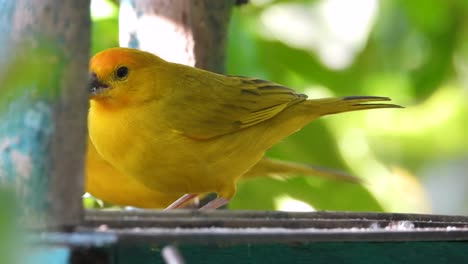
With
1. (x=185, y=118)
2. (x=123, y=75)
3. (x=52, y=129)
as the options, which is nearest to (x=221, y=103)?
(x=185, y=118)

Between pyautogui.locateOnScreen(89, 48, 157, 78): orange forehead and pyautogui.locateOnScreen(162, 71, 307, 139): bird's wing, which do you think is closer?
pyautogui.locateOnScreen(89, 48, 157, 78): orange forehead

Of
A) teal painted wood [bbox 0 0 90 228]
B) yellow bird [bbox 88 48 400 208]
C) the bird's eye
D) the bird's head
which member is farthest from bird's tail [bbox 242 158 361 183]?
teal painted wood [bbox 0 0 90 228]

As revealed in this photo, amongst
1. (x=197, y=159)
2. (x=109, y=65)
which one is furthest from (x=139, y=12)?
(x=197, y=159)

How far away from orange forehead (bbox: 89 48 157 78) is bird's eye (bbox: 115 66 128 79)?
0.07 ft

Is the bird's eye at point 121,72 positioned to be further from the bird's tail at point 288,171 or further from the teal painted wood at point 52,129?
the teal painted wood at point 52,129

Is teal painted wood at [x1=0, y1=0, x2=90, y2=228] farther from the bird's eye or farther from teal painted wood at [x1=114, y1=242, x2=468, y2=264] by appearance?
the bird's eye

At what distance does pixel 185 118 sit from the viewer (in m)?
3.41

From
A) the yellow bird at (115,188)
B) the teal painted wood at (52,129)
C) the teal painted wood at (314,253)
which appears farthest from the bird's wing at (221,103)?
the teal painted wood at (52,129)

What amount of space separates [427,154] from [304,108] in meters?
1.17

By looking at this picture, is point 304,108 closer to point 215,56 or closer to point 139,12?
point 215,56

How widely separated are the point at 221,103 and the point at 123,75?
56 cm

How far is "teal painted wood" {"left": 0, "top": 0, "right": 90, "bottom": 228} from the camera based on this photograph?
1.29m

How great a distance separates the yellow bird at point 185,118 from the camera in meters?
3.20

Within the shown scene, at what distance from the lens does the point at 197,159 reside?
129 inches
